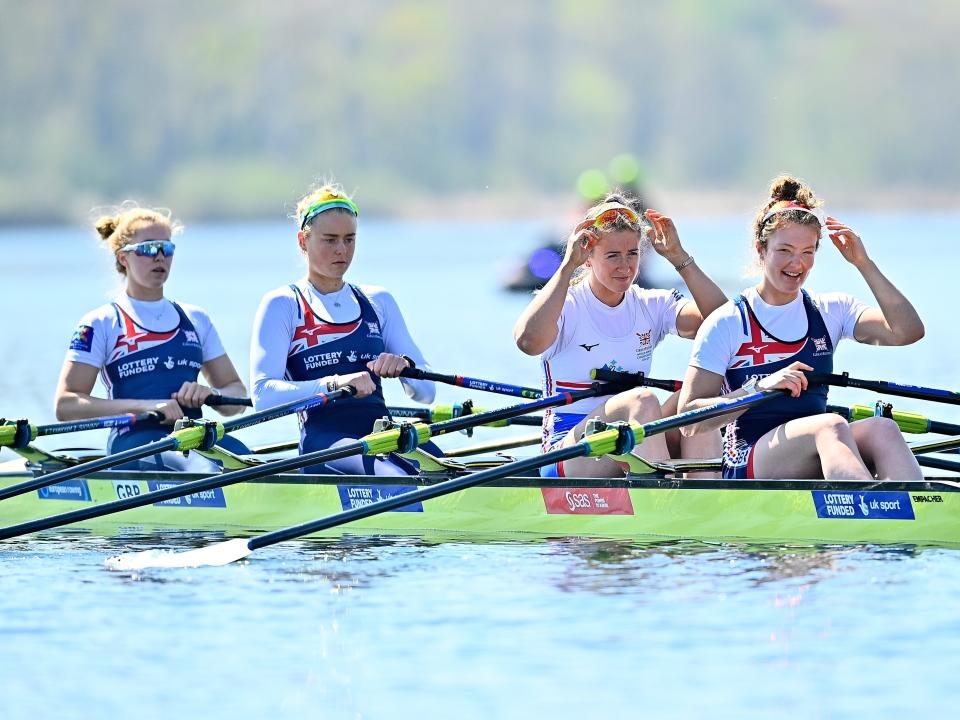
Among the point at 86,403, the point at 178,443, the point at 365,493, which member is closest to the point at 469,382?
the point at 365,493

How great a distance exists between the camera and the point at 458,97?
121 m

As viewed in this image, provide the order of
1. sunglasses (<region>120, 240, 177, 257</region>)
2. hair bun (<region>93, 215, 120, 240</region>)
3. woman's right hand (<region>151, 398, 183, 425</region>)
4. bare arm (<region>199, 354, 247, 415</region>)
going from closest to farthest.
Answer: woman's right hand (<region>151, 398, 183, 425</region>) < sunglasses (<region>120, 240, 177, 257</region>) < bare arm (<region>199, 354, 247, 415</region>) < hair bun (<region>93, 215, 120, 240</region>)

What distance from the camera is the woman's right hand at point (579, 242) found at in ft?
24.7

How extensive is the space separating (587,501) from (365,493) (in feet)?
3.62

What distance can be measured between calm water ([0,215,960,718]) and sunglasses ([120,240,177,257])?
0.79 feet

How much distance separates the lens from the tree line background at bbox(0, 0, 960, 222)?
11031 centimetres

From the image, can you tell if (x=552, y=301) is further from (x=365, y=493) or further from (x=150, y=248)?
(x=150, y=248)

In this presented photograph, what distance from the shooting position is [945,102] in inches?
4621

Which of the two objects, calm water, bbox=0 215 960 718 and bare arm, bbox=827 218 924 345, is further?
bare arm, bbox=827 218 924 345

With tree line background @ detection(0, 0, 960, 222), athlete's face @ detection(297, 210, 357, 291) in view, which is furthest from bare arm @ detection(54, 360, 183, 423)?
tree line background @ detection(0, 0, 960, 222)

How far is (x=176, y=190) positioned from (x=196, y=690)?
105 meters

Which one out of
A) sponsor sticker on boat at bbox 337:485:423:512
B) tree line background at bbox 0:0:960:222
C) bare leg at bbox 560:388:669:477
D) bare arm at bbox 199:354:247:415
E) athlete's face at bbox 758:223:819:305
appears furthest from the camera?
tree line background at bbox 0:0:960:222

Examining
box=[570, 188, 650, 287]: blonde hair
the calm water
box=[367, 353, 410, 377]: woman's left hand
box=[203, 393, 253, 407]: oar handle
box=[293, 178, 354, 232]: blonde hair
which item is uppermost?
box=[293, 178, 354, 232]: blonde hair

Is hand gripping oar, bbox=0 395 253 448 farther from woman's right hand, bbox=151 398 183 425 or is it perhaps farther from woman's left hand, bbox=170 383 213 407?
woman's left hand, bbox=170 383 213 407
